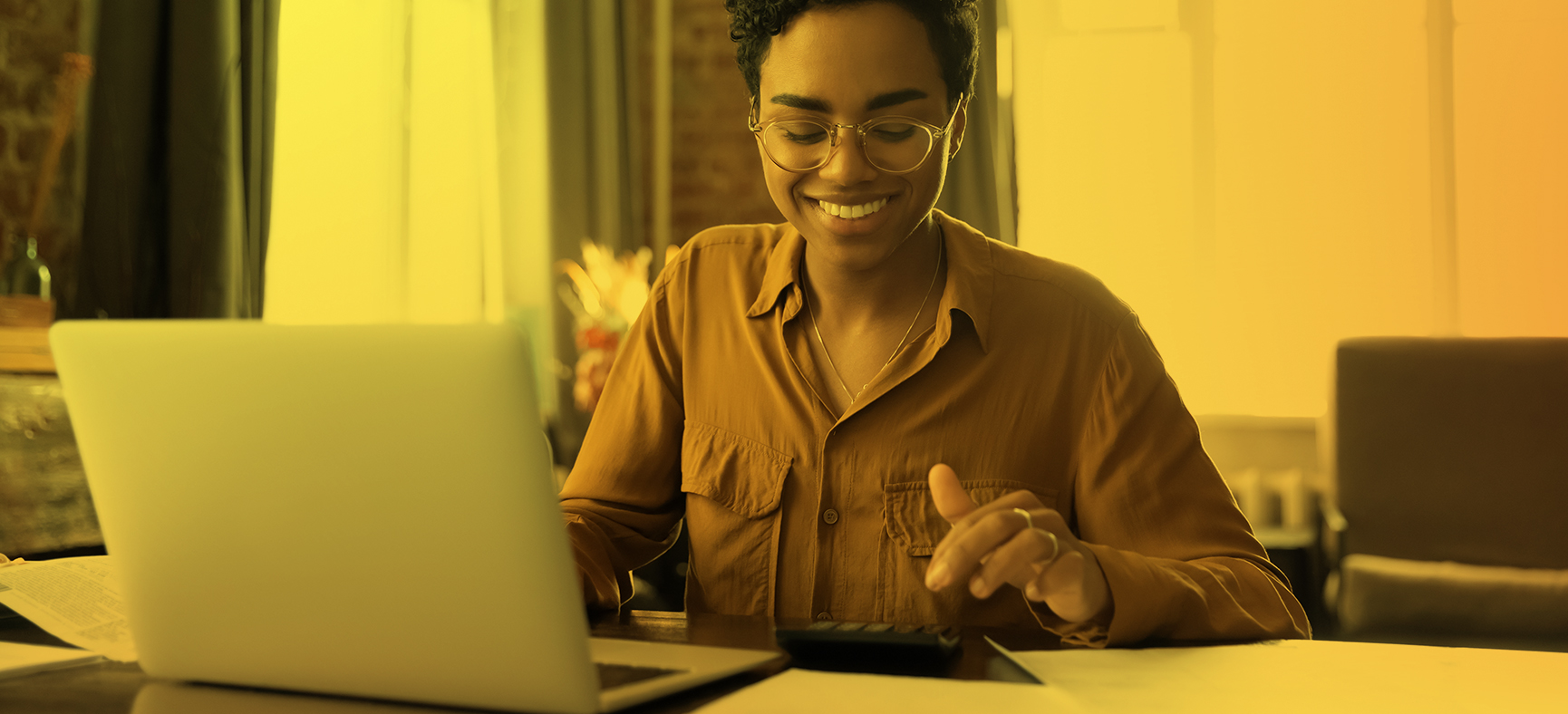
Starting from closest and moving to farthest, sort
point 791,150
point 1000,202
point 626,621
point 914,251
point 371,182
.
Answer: point 626,621 → point 791,150 → point 914,251 → point 371,182 → point 1000,202

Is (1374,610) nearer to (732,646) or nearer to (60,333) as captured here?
(732,646)

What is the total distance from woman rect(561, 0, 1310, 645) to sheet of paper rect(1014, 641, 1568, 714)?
16 cm

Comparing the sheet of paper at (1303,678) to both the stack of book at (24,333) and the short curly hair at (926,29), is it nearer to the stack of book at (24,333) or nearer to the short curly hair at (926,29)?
the short curly hair at (926,29)

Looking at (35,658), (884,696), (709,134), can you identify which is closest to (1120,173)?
(709,134)

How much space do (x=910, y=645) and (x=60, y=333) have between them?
0.59m

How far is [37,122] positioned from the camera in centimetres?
229

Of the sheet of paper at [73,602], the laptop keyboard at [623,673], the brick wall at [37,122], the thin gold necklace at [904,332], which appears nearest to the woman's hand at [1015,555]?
the laptop keyboard at [623,673]

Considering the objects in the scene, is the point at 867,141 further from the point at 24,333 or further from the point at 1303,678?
the point at 24,333

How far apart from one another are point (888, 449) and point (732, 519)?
193 mm

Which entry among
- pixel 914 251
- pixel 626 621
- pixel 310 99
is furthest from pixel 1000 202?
pixel 626 621

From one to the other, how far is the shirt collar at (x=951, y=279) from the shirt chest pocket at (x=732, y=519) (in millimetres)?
172

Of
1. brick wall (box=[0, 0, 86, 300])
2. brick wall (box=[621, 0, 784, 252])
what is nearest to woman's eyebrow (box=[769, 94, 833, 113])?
brick wall (box=[0, 0, 86, 300])

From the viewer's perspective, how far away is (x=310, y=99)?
2840 millimetres

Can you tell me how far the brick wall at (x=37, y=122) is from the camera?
222cm
